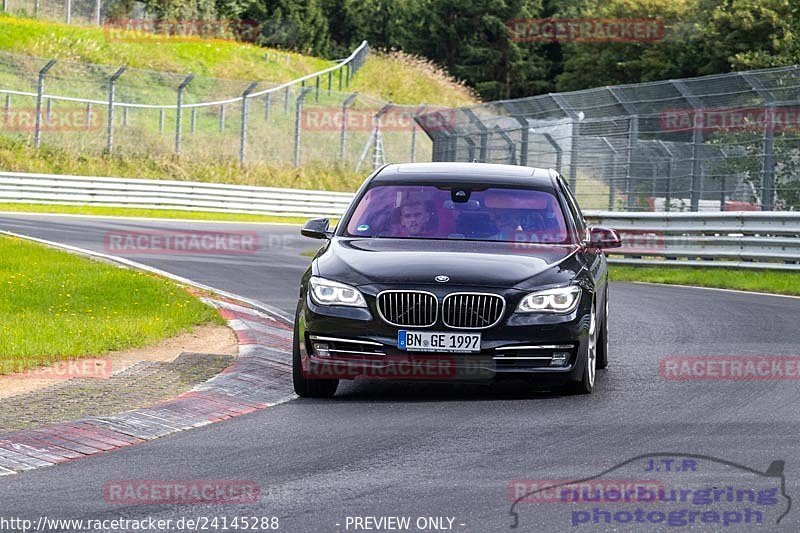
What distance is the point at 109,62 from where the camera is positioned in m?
60.1

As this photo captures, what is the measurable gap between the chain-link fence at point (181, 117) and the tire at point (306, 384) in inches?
1202

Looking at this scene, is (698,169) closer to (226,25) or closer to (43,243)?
(43,243)

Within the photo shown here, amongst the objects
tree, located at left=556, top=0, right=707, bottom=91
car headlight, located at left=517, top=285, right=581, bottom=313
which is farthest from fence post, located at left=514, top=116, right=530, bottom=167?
tree, located at left=556, top=0, right=707, bottom=91

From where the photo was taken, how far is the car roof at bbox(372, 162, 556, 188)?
426 inches

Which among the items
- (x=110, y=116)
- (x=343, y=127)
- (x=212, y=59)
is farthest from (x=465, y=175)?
(x=212, y=59)

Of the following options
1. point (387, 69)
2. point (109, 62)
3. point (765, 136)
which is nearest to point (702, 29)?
point (387, 69)

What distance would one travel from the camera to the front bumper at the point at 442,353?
9.15m

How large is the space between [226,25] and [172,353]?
207 ft

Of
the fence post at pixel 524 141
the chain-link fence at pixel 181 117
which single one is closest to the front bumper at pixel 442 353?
the fence post at pixel 524 141

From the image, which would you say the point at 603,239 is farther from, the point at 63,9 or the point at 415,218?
the point at 63,9

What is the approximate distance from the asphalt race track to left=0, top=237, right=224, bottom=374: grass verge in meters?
2.44

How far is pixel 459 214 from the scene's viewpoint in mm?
10492

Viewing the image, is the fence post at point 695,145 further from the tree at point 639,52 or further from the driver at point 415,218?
the tree at point 639,52

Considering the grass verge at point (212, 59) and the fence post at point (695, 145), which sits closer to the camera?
the fence post at point (695, 145)
